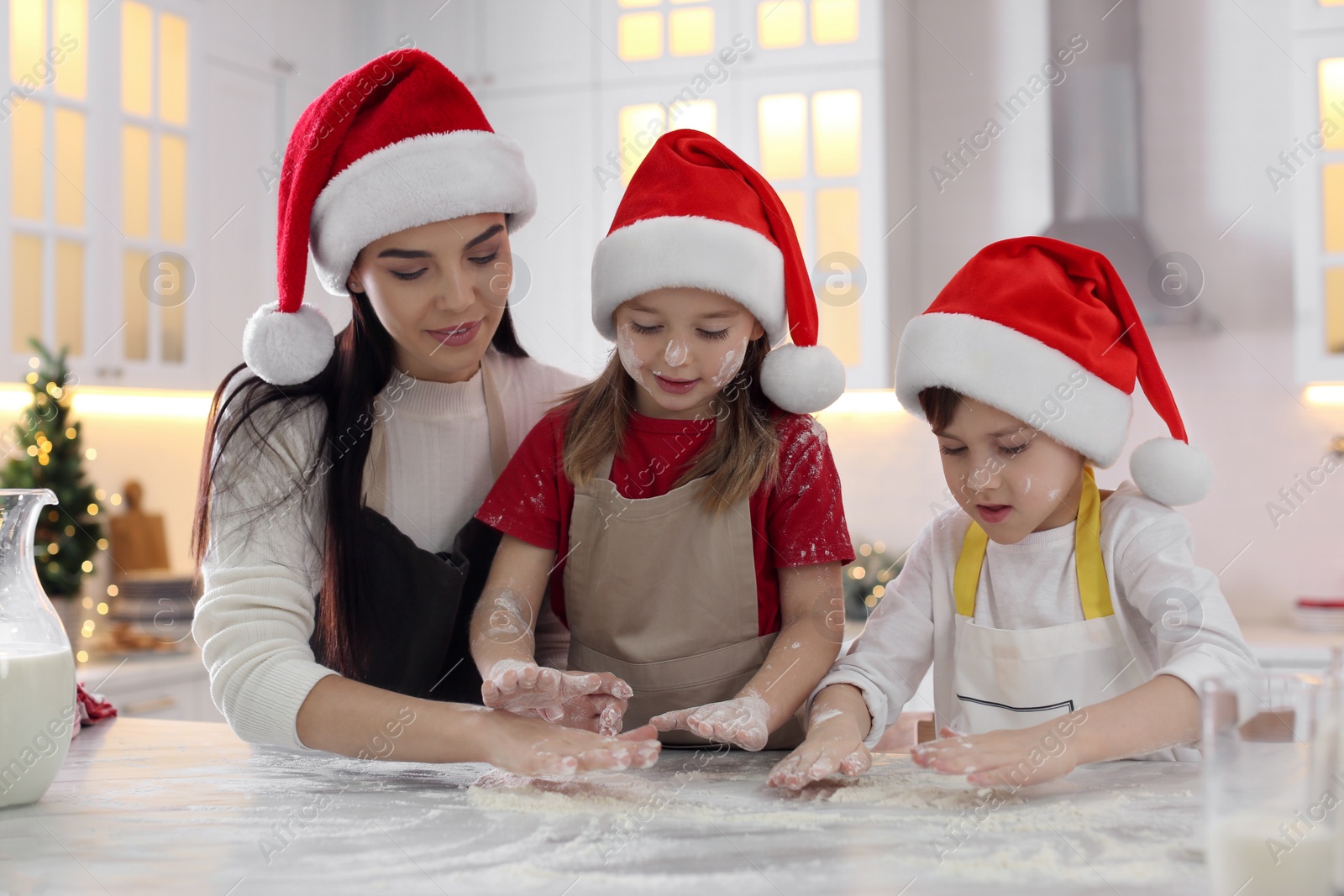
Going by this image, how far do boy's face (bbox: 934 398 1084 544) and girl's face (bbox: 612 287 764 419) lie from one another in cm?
24

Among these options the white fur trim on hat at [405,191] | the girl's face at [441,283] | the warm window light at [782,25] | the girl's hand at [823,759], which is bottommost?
the girl's hand at [823,759]

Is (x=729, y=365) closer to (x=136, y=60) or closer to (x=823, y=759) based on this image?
(x=823, y=759)

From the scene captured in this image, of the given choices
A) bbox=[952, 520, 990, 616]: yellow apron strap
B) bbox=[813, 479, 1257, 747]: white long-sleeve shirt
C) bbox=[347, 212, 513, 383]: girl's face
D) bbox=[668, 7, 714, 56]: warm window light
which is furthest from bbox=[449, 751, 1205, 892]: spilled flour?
bbox=[668, 7, 714, 56]: warm window light

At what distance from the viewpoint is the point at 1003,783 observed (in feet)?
2.83

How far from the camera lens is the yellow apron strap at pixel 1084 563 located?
3.69 ft

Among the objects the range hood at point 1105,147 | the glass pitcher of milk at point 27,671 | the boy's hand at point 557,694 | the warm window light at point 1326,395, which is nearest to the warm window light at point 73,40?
the glass pitcher of milk at point 27,671

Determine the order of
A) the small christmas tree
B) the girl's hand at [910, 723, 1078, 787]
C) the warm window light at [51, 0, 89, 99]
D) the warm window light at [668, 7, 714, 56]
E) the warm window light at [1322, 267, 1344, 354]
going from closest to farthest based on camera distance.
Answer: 1. the girl's hand at [910, 723, 1078, 787]
2. the small christmas tree
3. the warm window light at [51, 0, 89, 99]
4. the warm window light at [1322, 267, 1344, 354]
5. the warm window light at [668, 7, 714, 56]

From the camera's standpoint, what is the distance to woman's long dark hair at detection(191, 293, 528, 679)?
1161mm

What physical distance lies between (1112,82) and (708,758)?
261 centimetres

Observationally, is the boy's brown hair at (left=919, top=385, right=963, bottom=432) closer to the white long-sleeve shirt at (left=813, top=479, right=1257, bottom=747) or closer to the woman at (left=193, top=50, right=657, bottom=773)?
the white long-sleeve shirt at (left=813, top=479, right=1257, bottom=747)

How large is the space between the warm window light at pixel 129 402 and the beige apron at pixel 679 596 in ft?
6.31

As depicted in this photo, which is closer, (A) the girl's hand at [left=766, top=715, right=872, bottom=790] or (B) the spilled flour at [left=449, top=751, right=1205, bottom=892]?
(B) the spilled flour at [left=449, top=751, right=1205, bottom=892]

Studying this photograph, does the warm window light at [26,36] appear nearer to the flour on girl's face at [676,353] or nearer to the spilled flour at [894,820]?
the flour on girl's face at [676,353]

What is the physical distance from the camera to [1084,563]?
113 centimetres
